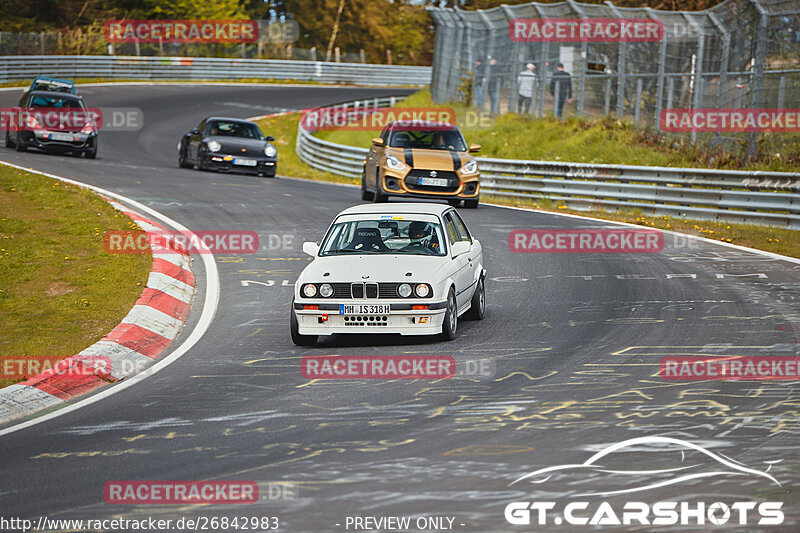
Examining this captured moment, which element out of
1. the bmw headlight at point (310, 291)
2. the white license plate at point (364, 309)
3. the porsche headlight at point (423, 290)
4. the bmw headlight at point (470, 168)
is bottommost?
the white license plate at point (364, 309)

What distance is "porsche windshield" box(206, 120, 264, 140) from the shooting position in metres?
26.7

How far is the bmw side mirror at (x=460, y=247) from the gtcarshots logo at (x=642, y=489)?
14.4ft

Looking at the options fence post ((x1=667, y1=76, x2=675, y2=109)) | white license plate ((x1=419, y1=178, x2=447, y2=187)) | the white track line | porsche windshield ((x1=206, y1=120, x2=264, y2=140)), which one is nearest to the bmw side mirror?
the white track line

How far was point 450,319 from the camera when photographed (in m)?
9.84

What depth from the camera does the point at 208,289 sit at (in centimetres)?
1279

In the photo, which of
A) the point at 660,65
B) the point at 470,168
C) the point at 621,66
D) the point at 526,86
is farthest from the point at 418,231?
the point at 526,86

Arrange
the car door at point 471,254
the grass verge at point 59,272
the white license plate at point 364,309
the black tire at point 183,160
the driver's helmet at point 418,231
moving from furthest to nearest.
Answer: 1. the black tire at point 183,160
2. the car door at point 471,254
3. the driver's helmet at point 418,231
4. the grass verge at point 59,272
5. the white license plate at point 364,309

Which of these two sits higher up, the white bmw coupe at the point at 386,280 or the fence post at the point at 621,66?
the fence post at the point at 621,66

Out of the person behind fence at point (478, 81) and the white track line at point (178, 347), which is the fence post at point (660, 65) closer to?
the person behind fence at point (478, 81)

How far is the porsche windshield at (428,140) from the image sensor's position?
20.7 meters

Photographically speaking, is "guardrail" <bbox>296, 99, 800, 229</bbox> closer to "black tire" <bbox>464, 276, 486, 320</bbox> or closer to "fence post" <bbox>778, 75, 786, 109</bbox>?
"fence post" <bbox>778, 75, 786, 109</bbox>

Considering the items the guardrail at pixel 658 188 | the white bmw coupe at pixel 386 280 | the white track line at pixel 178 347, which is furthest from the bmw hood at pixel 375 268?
the guardrail at pixel 658 188

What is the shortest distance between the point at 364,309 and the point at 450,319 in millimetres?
850

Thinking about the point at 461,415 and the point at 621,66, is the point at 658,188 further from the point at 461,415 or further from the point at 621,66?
the point at 461,415
